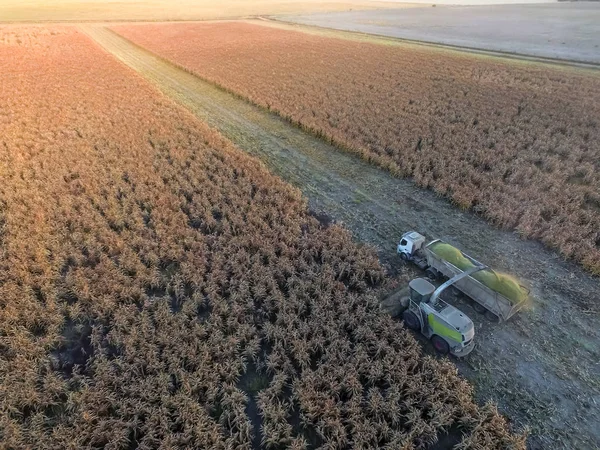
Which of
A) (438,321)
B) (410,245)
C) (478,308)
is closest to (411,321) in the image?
(438,321)

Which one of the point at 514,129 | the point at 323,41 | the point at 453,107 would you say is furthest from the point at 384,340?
the point at 323,41

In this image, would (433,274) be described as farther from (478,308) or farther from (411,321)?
(411,321)

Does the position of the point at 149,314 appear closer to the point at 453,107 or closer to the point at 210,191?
the point at 210,191

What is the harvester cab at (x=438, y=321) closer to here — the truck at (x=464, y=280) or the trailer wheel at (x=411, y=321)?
the trailer wheel at (x=411, y=321)

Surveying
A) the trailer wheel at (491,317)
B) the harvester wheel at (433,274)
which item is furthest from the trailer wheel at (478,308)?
the harvester wheel at (433,274)

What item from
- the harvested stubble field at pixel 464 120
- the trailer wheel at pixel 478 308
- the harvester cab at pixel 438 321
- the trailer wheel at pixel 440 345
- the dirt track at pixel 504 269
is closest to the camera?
the dirt track at pixel 504 269

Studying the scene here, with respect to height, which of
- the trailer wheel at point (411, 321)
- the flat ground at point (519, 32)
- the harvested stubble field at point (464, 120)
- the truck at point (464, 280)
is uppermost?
the flat ground at point (519, 32)
